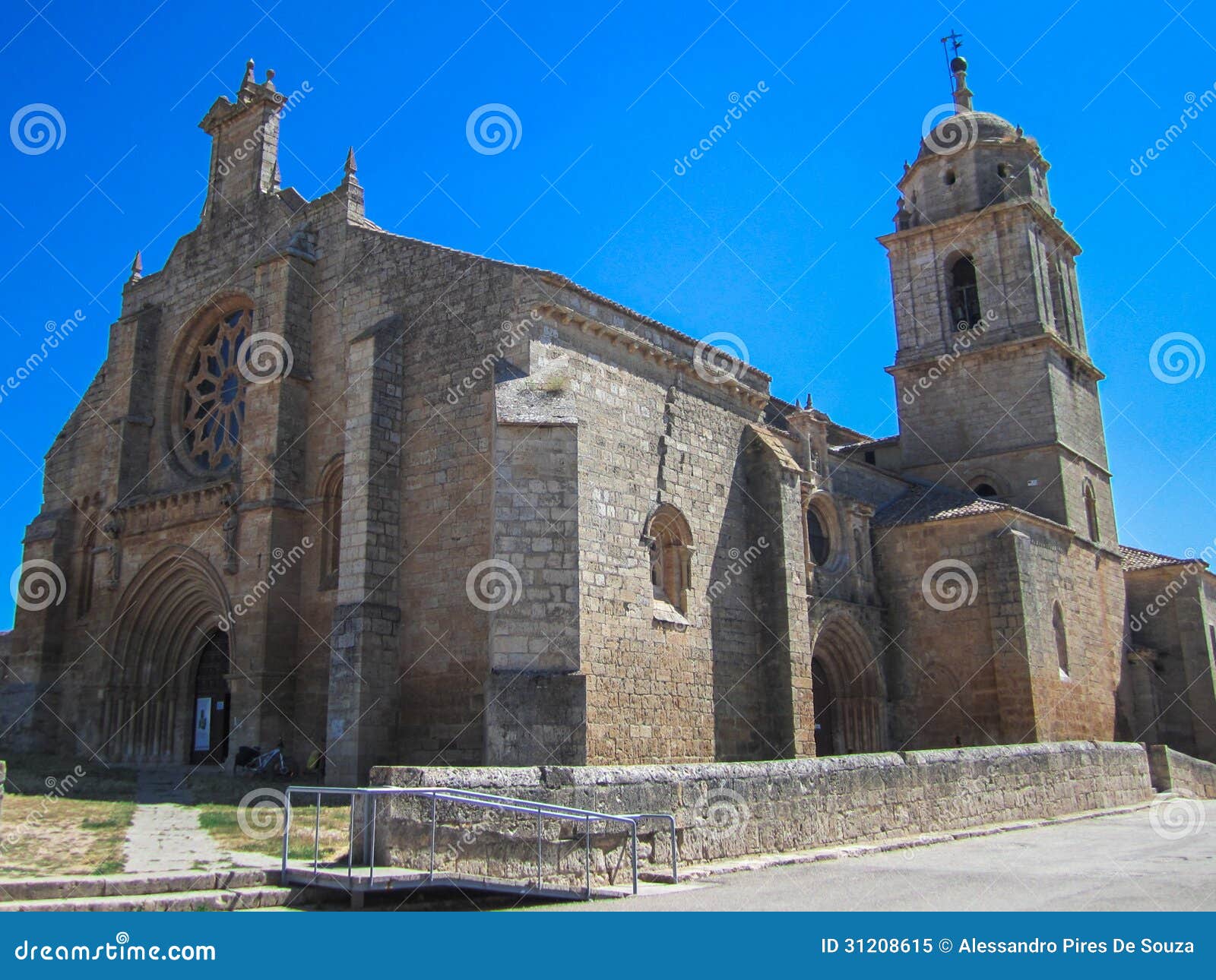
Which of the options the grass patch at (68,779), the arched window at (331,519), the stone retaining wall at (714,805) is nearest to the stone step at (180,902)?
the stone retaining wall at (714,805)

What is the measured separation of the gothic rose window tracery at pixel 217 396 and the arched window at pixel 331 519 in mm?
2761

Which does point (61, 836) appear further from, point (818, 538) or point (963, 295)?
point (963, 295)

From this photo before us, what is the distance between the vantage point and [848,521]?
21844mm

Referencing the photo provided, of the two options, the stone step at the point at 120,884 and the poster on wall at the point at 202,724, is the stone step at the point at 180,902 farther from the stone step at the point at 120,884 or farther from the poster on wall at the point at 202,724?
the poster on wall at the point at 202,724

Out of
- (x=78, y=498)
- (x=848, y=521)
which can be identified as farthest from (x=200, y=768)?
(x=848, y=521)

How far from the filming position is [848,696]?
21.3 metres

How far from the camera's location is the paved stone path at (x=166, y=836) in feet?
26.4

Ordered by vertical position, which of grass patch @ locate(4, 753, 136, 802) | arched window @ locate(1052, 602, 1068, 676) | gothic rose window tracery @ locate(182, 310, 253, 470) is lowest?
grass patch @ locate(4, 753, 136, 802)

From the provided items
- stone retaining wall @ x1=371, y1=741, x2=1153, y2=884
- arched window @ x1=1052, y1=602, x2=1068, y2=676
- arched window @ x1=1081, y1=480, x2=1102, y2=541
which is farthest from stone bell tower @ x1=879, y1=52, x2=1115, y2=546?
stone retaining wall @ x1=371, y1=741, x2=1153, y2=884

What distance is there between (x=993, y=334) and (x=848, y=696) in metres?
10.7

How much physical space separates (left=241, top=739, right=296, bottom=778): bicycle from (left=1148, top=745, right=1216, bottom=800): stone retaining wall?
15.0 metres

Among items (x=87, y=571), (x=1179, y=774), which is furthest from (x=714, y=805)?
(x=87, y=571)

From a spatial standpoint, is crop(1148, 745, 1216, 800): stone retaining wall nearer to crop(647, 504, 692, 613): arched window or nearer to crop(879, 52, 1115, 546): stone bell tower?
crop(879, 52, 1115, 546): stone bell tower

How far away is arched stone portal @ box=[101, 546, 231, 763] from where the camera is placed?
→ 59.7 ft
